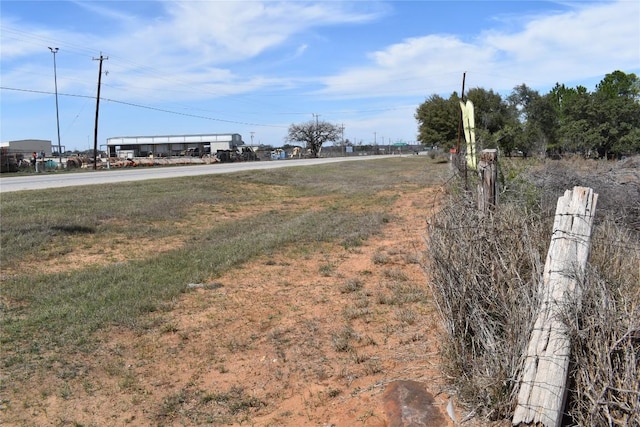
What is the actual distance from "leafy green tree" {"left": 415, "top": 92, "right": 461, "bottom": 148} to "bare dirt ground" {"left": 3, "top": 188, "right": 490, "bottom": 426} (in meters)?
43.5

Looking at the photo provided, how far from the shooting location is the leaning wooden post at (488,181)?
4.41 m

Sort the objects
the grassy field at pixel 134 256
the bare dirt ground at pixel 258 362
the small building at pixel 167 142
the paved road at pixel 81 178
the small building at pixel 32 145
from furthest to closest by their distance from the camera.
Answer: the small building at pixel 167 142
the small building at pixel 32 145
the paved road at pixel 81 178
the grassy field at pixel 134 256
the bare dirt ground at pixel 258 362

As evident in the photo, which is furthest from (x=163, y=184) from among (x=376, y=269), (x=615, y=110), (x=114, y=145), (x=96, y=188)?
(x=114, y=145)

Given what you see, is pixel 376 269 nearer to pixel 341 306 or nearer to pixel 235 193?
pixel 341 306

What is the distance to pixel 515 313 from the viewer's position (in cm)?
→ 332

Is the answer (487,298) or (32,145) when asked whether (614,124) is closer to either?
(487,298)

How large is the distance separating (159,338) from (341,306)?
223 cm

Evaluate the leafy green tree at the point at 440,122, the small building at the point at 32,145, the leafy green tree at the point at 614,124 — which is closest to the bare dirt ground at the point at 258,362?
the leafy green tree at the point at 614,124

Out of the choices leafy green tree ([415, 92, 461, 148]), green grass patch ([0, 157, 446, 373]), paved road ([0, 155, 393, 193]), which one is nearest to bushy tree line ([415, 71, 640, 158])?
leafy green tree ([415, 92, 461, 148])

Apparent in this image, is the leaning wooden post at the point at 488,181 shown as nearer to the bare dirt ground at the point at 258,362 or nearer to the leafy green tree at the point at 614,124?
the bare dirt ground at the point at 258,362

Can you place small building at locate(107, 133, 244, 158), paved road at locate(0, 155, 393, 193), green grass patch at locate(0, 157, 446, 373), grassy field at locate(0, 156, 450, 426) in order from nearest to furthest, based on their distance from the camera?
grassy field at locate(0, 156, 450, 426) → green grass patch at locate(0, 157, 446, 373) → paved road at locate(0, 155, 393, 193) → small building at locate(107, 133, 244, 158)

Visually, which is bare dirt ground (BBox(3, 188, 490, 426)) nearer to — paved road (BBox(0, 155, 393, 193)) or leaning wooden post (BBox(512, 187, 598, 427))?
leaning wooden post (BBox(512, 187, 598, 427))

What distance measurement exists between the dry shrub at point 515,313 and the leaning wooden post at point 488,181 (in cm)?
14

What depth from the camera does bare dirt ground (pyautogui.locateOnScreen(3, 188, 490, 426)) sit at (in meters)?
4.14
